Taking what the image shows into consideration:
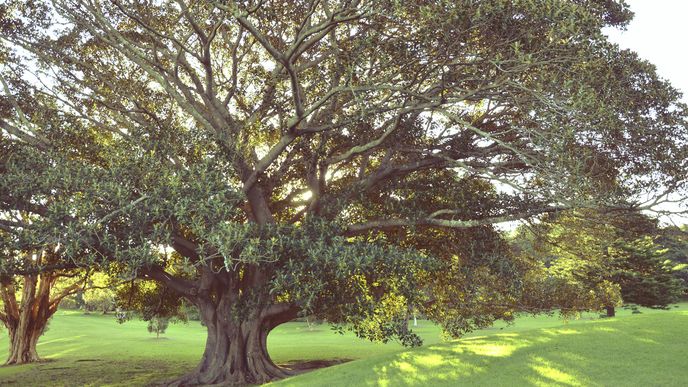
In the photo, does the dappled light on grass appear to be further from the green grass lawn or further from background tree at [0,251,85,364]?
background tree at [0,251,85,364]

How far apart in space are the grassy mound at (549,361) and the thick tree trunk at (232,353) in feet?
15.2

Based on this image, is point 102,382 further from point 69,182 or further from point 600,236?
point 600,236

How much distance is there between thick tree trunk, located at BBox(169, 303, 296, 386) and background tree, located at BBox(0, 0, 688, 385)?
0.24 ft

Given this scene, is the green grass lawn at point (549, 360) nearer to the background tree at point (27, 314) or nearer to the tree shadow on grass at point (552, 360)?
the tree shadow on grass at point (552, 360)

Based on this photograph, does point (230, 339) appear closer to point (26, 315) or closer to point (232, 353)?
point (232, 353)

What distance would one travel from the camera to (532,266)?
25.9 m

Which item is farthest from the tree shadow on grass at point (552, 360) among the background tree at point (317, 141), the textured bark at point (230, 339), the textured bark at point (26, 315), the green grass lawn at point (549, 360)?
the textured bark at point (26, 315)

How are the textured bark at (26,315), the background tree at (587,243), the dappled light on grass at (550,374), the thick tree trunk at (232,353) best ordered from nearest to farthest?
the dappled light on grass at (550,374) < the background tree at (587,243) < the thick tree trunk at (232,353) < the textured bark at (26,315)

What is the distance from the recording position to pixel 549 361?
42.7ft

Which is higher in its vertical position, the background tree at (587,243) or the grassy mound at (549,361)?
the background tree at (587,243)

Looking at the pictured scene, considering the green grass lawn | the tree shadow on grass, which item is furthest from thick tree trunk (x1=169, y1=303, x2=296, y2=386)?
the tree shadow on grass

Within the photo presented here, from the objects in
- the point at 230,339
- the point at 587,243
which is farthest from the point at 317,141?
the point at 587,243

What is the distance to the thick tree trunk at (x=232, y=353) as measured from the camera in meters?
19.3

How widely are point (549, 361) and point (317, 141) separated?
1106 cm
